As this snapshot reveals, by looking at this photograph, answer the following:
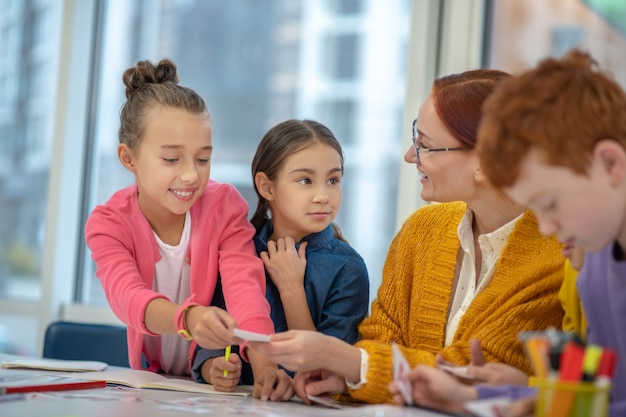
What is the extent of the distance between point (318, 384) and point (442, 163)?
561 mm

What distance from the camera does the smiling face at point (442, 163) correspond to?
181 cm

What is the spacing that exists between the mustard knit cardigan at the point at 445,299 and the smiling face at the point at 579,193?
19.9 inches

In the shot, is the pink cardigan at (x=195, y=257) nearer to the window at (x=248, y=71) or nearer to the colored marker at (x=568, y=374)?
the colored marker at (x=568, y=374)

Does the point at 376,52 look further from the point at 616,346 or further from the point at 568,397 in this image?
the point at 568,397

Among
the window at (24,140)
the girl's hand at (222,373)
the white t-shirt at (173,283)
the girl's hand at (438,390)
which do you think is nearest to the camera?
the girl's hand at (438,390)

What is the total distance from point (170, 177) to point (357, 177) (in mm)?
1606

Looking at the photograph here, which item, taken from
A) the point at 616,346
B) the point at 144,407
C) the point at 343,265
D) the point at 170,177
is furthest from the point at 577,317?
the point at 170,177

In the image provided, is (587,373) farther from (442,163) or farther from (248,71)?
(248,71)

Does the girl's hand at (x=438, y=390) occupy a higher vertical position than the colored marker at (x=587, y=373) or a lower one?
lower

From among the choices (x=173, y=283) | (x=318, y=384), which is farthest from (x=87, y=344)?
(x=318, y=384)

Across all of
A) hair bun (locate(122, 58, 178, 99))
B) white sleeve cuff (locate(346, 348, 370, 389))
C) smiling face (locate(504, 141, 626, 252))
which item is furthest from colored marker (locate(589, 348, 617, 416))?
hair bun (locate(122, 58, 178, 99))

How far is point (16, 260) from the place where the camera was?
378cm

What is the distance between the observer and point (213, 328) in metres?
1.61

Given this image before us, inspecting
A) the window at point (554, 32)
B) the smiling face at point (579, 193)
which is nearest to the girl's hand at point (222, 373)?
the smiling face at point (579, 193)
